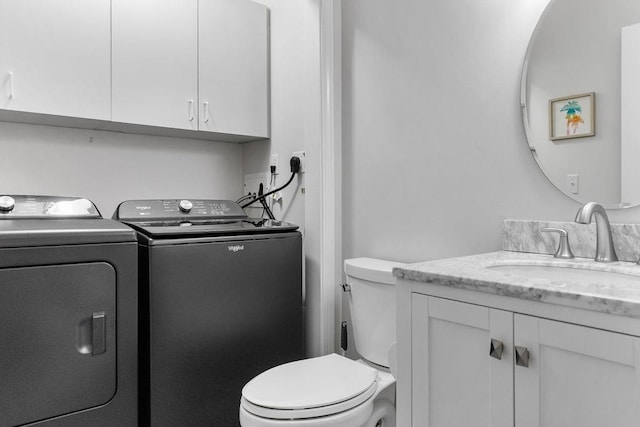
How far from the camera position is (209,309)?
1792 millimetres

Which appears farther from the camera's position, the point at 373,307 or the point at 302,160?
the point at 302,160

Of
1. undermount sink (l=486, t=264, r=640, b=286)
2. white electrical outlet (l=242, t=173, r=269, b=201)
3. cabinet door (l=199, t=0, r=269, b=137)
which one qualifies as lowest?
undermount sink (l=486, t=264, r=640, b=286)

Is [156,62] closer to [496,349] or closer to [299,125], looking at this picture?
[299,125]

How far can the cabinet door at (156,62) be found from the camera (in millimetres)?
2021

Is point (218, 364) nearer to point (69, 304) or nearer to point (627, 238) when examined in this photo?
point (69, 304)

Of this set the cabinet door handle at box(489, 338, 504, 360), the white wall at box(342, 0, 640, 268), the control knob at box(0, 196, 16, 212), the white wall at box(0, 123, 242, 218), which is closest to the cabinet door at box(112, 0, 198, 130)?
the white wall at box(0, 123, 242, 218)

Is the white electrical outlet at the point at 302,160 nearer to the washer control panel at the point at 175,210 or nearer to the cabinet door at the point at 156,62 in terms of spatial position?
the washer control panel at the point at 175,210

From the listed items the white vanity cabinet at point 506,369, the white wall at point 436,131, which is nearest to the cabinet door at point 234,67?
the white wall at point 436,131

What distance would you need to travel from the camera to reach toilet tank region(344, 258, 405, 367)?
171 centimetres

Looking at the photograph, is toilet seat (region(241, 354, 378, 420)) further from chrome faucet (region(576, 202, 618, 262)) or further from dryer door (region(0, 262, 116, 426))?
chrome faucet (region(576, 202, 618, 262))

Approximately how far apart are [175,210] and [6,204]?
0.70 meters

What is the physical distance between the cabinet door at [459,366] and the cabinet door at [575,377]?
0.12ft

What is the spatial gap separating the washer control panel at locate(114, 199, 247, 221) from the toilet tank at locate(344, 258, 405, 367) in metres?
0.82

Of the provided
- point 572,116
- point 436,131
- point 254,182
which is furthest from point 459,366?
point 254,182
